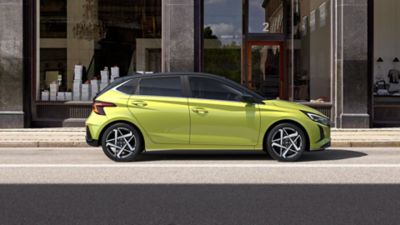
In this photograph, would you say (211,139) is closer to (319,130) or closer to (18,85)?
(319,130)

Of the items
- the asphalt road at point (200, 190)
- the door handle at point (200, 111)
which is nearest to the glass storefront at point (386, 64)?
the asphalt road at point (200, 190)

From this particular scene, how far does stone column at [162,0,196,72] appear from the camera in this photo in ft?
53.5

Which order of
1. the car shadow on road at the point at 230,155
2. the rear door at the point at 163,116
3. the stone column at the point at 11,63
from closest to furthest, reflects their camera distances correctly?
the rear door at the point at 163,116 → the car shadow on road at the point at 230,155 → the stone column at the point at 11,63

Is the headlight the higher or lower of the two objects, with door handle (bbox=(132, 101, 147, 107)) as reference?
lower

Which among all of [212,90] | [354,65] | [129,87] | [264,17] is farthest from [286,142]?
[264,17]

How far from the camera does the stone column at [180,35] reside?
53.5 ft

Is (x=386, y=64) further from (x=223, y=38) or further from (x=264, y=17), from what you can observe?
(x=223, y=38)

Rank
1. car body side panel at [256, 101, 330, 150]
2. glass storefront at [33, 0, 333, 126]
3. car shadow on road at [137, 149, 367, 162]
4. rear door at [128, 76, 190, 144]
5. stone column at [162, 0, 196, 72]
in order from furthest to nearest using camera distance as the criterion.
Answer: glass storefront at [33, 0, 333, 126]
stone column at [162, 0, 196, 72]
car shadow on road at [137, 149, 367, 162]
rear door at [128, 76, 190, 144]
car body side panel at [256, 101, 330, 150]

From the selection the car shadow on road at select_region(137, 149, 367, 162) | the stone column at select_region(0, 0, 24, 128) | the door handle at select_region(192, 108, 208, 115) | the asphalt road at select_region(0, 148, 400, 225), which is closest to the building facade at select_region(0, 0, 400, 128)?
the stone column at select_region(0, 0, 24, 128)

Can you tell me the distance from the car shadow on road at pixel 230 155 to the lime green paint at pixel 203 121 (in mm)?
535

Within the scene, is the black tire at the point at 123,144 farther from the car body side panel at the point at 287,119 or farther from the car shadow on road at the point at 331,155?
the car shadow on road at the point at 331,155

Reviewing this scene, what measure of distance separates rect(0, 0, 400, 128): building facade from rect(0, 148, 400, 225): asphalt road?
5.40 metres

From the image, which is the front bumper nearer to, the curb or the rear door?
the rear door

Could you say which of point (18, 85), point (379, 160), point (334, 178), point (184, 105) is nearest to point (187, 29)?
point (18, 85)
